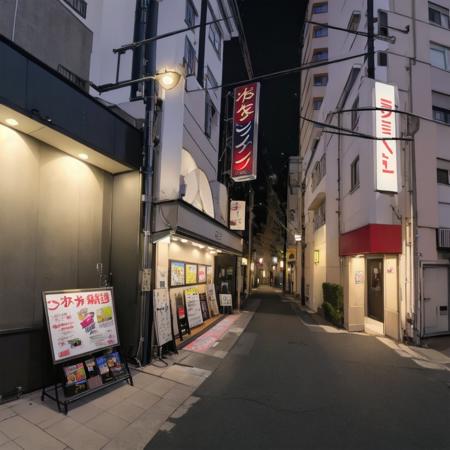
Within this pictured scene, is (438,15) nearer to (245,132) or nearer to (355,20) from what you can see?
(355,20)

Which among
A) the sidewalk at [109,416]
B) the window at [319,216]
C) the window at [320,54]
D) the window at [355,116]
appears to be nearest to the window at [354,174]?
the window at [355,116]

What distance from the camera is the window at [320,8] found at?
3422cm

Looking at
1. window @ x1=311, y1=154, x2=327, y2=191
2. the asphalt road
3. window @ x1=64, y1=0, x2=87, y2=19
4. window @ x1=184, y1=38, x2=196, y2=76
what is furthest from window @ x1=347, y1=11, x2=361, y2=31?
the asphalt road

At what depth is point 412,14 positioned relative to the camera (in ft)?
41.6

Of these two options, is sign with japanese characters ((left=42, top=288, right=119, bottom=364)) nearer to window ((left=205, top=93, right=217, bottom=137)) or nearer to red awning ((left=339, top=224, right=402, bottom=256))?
red awning ((left=339, top=224, right=402, bottom=256))

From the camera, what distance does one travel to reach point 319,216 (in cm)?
2180

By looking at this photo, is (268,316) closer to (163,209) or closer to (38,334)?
(163,209)

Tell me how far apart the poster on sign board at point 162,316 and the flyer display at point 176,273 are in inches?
83.1

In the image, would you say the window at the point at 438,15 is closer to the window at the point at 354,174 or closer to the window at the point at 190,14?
the window at the point at 354,174

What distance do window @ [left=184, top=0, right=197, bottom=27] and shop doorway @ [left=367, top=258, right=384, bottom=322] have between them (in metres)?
13.2

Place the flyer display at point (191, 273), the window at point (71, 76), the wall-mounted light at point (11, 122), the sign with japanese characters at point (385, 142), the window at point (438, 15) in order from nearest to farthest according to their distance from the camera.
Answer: the wall-mounted light at point (11, 122) < the window at point (71, 76) < the sign with japanese characters at point (385, 142) < the flyer display at point (191, 273) < the window at point (438, 15)

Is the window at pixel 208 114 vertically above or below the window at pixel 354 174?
above

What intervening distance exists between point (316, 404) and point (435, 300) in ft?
28.1

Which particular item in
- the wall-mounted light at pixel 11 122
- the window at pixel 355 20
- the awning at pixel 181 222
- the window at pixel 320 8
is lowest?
the awning at pixel 181 222
